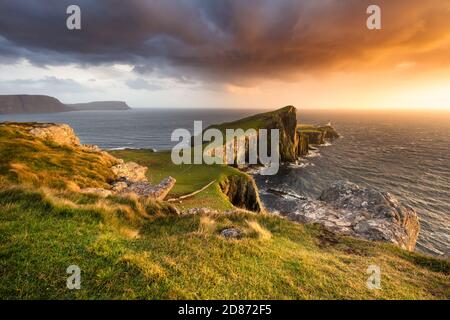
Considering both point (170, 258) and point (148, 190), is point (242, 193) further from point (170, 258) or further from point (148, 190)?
point (170, 258)

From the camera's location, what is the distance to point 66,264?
701 cm

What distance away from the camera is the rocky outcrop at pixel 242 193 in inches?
1702

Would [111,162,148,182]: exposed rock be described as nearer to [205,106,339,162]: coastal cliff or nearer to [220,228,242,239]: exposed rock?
[220,228,242,239]: exposed rock

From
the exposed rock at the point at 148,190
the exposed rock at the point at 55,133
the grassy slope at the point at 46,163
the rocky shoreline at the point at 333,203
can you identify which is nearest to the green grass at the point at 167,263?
the rocky shoreline at the point at 333,203

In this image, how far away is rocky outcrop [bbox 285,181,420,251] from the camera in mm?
21219

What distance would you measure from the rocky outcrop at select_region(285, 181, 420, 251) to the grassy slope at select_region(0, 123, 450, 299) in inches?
332

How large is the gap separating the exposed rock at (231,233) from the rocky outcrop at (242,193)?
30.6m

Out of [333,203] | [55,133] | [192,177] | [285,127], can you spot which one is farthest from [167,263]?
[285,127]

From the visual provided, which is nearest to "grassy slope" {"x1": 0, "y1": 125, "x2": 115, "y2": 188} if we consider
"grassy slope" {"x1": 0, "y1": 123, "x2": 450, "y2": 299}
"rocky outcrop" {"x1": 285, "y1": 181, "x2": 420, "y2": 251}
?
"grassy slope" {"x1": 0, "y1": 123, "x2": 450, "y2": 299}

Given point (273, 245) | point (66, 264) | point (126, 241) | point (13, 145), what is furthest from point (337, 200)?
point (13, 145)
